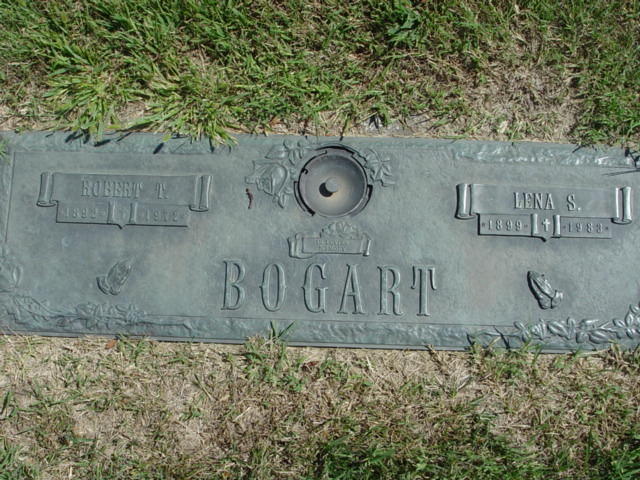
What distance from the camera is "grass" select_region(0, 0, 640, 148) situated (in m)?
2.80

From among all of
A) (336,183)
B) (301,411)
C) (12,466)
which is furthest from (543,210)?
(12,466)

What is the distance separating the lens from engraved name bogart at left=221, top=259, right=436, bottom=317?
8.42 ft

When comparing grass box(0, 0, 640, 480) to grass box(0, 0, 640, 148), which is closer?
grass box(0, 0, 640, 480)

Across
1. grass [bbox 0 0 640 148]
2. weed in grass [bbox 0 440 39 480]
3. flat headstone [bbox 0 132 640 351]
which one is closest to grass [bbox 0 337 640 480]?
weed in grass [bbox 0 440 39 480]

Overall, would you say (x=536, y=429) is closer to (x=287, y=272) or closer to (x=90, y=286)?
(x=287, y=272)

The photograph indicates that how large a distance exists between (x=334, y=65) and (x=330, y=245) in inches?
41.1

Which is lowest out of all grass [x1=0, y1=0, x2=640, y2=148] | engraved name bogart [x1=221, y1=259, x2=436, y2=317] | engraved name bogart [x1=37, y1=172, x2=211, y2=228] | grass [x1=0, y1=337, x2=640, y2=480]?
grass [x1=0, y1=337, x2=640, y2=480]

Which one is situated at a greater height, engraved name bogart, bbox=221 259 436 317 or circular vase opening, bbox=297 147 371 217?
circular vase opening, bbox=297 147 371 217

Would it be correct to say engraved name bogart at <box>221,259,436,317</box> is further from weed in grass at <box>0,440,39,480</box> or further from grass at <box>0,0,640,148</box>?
weed in grass at <box>0,440,39,480</box>

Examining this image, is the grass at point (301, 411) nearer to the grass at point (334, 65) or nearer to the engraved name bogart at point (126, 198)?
the engraved name bogart at point (126, 198)

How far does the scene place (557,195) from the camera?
8.61ft

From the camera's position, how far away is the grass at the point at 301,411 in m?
2.55

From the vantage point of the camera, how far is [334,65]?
9.37 feet

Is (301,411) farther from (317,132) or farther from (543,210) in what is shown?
(543,210)
